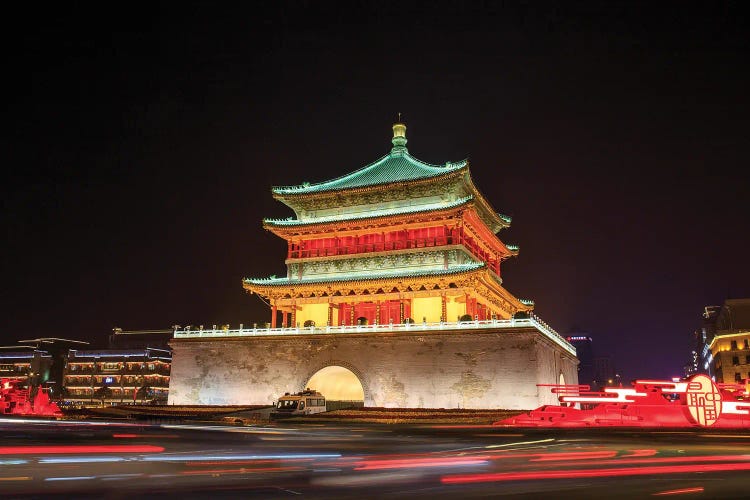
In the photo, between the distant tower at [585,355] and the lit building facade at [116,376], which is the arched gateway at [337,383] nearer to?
the lit building facade at [116,376]

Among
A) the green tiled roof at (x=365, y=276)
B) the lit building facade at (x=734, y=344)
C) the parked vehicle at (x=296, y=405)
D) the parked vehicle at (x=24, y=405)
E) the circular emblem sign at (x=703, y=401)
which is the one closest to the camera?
the circular emblem sign at (x=703, y=401)

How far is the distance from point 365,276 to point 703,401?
21.4m

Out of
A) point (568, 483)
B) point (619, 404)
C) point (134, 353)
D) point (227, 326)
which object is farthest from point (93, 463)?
point (134, 353)

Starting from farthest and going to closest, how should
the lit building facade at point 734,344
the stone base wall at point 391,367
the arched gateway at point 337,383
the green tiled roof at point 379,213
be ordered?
1. the lit building facade at point 734,344
2. the green tiled roof at point 379,213
3. the arched gateway at point 337,383
4. the stone base wall at point 391,367

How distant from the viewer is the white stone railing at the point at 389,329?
29.9 meters

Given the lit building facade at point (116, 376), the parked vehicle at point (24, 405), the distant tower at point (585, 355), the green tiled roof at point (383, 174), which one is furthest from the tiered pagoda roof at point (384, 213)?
the distant tower at point (585, 355)

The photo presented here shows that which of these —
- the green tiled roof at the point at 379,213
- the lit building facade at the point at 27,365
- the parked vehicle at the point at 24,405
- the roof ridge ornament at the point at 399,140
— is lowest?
the parked vehicle at the point at 24,405

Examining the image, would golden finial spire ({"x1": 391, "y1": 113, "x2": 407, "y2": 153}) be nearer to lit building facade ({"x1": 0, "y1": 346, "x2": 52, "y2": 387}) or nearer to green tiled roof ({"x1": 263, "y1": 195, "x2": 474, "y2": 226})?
green tiled roof ({"x1": 263, "y1": 195, "x2": 474, "y2": 226})

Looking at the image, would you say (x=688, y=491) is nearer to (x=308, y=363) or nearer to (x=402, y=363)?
(x=402, y=363)

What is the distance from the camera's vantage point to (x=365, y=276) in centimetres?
3544

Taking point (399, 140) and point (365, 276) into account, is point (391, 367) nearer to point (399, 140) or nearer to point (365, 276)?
point (365, 276)

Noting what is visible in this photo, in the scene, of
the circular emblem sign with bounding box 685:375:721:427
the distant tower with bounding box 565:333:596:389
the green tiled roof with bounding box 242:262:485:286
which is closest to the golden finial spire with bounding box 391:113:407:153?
the green tiled roof with bounding box 242:262:485:286

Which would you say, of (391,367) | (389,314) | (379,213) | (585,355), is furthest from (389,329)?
(585,355)

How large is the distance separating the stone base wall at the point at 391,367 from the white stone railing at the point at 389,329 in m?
0.30
